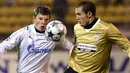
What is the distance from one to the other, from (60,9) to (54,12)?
239mm

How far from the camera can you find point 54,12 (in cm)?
959

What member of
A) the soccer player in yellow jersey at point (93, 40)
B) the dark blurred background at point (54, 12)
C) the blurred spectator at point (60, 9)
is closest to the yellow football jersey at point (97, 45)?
the soccer player in yellow jersey at point (93, 40)

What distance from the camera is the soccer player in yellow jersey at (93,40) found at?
16.4ft

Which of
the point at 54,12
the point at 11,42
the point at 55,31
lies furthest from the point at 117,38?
the point at 54,12

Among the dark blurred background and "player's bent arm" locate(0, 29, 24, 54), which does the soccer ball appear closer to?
"player's bent arm" locate(0, 29, 24, 54)

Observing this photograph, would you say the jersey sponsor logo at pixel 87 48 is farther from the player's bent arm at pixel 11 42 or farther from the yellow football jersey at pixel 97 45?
the player's bent arm at pixel 11 42

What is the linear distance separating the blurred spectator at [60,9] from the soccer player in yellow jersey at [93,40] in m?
4.28

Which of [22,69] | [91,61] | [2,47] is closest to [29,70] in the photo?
[22,69]

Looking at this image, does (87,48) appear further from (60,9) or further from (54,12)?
(54,12)

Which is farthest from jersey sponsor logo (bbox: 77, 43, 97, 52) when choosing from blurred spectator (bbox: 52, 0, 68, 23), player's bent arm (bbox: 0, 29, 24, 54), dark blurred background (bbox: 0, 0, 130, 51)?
dark blurred background (bbox: 0, 0, 130, 51)

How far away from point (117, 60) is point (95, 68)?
4083 mm

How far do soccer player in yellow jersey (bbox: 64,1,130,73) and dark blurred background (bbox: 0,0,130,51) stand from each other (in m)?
4.42

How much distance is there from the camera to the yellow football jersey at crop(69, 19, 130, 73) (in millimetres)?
4984

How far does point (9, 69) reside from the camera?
905 cm
